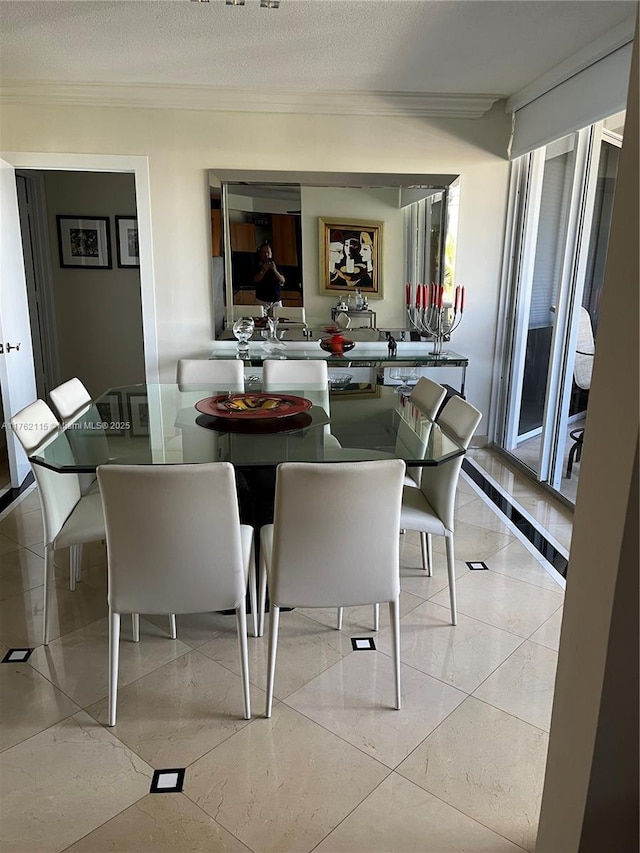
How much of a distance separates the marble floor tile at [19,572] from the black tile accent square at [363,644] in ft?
4.96

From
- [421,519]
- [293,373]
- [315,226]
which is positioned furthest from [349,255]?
[421,519]

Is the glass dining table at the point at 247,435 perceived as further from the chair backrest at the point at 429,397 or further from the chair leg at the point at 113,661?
the chair leg at the point at 113,661

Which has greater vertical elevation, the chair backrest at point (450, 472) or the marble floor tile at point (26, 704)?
the chair backrest at point (450, 472)

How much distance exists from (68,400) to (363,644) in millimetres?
1838

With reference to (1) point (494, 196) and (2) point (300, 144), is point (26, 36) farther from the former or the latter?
(1) point (494, 196)

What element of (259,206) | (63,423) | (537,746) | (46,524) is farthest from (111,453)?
(259,206)

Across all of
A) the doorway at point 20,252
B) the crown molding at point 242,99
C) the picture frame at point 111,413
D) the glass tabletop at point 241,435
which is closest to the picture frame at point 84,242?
the doorway at point 20,252

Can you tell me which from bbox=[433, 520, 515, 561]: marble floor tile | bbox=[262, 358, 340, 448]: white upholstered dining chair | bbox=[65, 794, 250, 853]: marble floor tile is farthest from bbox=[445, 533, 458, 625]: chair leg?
bbox=[262, 358, 340, 448]: white upholstered dining chair

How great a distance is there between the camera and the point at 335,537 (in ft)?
6.38

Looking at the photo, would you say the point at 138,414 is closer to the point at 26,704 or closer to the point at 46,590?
the point at 46,590

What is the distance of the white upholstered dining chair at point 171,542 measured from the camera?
181 cm

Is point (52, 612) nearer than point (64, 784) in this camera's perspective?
No

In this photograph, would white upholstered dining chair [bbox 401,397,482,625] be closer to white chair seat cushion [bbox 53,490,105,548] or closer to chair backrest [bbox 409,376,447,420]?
chair backrest [bbox 409,376,447,420]

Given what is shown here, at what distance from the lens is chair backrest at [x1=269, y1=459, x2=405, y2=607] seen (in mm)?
1844
